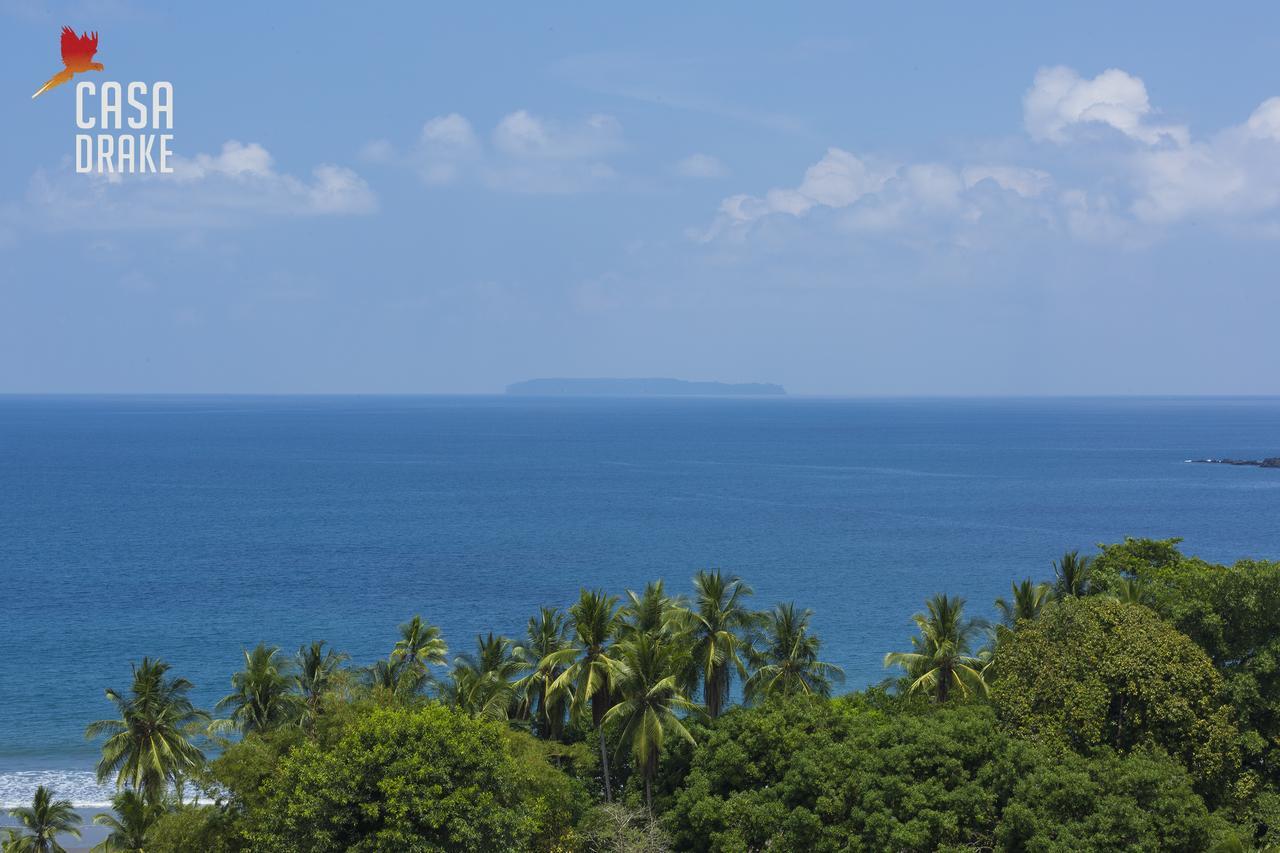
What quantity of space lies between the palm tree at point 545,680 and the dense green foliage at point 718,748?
156 millimetres

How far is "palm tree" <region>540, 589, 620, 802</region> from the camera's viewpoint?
40.2 m

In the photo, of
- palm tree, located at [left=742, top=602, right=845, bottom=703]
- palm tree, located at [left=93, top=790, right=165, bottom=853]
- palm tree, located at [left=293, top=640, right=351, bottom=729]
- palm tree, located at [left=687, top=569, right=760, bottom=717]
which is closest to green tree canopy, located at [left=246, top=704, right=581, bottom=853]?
palm tree, located at [left=93, top=790, right=165, bottom=853]

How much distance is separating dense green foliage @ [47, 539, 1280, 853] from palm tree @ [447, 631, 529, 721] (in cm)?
11

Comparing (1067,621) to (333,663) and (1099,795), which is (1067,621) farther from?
(333,663)

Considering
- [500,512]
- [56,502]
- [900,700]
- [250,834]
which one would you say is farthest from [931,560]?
[56,502]

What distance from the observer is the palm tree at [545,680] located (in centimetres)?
4231

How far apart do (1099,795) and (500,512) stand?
128 metres

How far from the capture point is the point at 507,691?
39.7m

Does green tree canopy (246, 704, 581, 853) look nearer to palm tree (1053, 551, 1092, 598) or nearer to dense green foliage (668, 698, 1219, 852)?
dense green foliage (668, 698, 1219, 852)

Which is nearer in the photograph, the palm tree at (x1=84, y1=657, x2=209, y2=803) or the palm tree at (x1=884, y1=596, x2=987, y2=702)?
the palm tree at (x1=84, y1=657, x2=209, y2=803)

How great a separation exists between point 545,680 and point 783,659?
10927mm

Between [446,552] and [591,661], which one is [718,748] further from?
[446,552]

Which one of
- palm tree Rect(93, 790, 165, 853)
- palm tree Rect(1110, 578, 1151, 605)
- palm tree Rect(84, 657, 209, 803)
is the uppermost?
palm tree Rect(1110, 578, 1151, 605)

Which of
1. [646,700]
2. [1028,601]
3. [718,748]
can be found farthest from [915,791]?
[1028,601]
